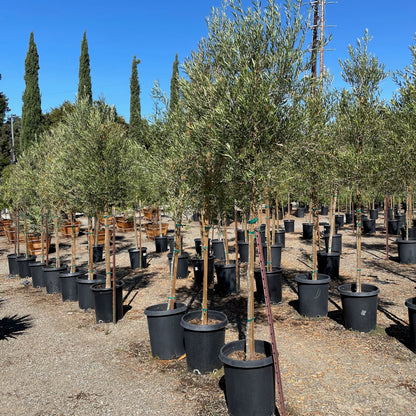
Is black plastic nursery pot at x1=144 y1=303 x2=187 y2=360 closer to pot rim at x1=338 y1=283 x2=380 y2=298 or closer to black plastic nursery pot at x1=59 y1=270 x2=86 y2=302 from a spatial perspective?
pot rim at x1=338 y1=283 x2=380 y2=298

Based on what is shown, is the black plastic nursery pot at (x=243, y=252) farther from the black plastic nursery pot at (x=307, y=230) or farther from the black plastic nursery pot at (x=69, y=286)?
the black plastic nursery pot at (x=307, y=230)

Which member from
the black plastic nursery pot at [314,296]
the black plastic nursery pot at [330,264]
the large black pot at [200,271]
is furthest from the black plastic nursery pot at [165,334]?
the black plastic nursery pot at [330,264]

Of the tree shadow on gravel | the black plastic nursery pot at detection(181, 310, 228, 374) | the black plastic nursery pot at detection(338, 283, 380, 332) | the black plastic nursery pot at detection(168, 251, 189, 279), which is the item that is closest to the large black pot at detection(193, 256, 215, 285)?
the black plastic nursery pot at detection(168, 251, 189, 279)

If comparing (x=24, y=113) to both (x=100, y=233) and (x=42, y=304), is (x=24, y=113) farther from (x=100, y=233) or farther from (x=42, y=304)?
(x=42, y=304)

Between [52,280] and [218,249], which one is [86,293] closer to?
[52,280]

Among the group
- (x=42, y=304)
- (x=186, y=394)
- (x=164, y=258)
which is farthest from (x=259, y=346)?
(x=164, y=258)

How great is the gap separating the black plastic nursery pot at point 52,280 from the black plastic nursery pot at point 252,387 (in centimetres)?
827

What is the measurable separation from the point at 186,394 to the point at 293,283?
6.75 metres

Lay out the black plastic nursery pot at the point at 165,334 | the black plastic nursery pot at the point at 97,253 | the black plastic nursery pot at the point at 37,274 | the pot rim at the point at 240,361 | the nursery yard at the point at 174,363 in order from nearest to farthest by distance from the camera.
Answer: the pot rim at the point at 240,361 < the nursery yard at the point at 174,363 < the black plastic nursery pot at the point at 165,334 < the black plastic nursery pot at the point at 37,274 < the black plastic nursery pot at the point at 97,253

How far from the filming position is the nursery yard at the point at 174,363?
4.99m

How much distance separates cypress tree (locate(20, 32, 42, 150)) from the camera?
27188 mm

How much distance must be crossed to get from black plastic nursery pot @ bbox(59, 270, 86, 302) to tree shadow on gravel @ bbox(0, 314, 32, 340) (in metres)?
1.22

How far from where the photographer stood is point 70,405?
513cm

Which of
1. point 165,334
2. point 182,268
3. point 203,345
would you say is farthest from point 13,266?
point 203,345
